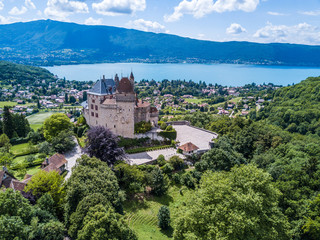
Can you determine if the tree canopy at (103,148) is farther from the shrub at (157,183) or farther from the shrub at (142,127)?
the shrub at (142,127)

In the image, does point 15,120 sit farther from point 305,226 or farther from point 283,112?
point 283,112

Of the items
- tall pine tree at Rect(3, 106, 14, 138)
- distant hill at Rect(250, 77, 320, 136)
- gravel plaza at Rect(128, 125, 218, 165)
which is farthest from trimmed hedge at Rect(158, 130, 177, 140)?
distant hill at Rect(250, 77, 320, 136)

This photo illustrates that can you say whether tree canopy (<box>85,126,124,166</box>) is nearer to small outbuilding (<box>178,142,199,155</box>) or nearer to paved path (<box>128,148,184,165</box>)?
paved path (<box>128,148,184,165</box>)

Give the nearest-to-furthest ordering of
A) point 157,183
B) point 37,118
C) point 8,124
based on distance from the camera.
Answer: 1. point 157,183
2. point 8,124
3. point 37,118

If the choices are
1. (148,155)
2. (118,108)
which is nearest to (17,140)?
(118,108)

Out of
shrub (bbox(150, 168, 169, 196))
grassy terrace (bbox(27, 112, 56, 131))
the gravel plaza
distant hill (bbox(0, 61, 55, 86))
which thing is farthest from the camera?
distant hill (bbox(0, 61, 55, 86))

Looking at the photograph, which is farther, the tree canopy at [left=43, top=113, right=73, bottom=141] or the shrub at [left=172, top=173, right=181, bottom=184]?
the tree canopy at [left=43, top=113, right=73, bottom=141]

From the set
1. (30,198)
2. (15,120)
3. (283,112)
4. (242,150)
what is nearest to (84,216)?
(30,198)

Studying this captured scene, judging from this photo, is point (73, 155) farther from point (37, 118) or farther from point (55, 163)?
point (37, 118)
